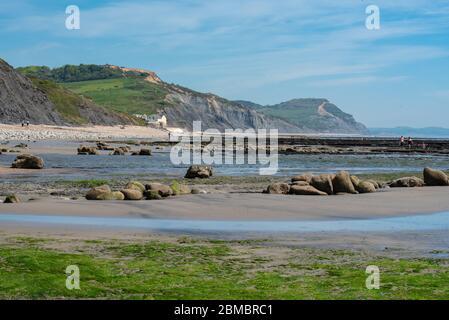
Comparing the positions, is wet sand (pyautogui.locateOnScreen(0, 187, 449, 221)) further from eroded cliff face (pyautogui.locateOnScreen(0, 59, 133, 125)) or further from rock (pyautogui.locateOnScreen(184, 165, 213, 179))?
eroded cliff face (pyautogui.locateOnScreen(0, 59, 133, 125))

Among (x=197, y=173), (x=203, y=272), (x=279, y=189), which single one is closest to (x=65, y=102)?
(x=197, y=173)

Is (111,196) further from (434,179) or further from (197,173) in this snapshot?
(434,179)

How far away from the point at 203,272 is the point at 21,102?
4597 inches

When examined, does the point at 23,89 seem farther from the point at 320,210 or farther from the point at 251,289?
the point at 251,289

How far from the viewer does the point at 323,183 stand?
28.5m

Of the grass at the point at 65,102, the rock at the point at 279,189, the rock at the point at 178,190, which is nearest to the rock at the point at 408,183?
the rock at the point at 279,189

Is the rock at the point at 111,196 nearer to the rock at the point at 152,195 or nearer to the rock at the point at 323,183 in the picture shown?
the rock at the point at 152,195

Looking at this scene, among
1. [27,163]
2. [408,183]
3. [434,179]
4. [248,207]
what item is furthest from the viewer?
[27,163]

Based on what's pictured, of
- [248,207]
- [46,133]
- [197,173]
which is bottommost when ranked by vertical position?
[248,207]

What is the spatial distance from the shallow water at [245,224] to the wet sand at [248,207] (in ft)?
2.87

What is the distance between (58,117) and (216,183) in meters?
106

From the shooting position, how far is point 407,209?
78.1ft

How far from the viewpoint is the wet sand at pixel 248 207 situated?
21578 mm
